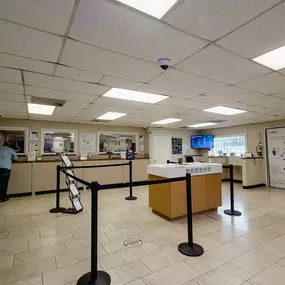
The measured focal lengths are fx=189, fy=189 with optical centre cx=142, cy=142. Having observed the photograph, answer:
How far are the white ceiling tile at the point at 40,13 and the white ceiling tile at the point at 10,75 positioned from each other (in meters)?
1.17

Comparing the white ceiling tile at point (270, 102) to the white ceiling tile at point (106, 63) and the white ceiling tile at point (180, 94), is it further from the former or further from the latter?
the white ceiling tile at point (106, 63)

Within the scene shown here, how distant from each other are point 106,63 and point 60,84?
1.10 metres

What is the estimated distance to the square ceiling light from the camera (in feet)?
4.38

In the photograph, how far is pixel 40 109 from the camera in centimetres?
473

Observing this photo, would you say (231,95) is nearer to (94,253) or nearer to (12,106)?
(94,253)

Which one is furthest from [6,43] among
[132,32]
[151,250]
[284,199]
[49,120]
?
[284,199]

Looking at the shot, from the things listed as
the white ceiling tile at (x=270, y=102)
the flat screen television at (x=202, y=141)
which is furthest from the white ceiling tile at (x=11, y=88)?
the flat screen television at (x=202, y=141)

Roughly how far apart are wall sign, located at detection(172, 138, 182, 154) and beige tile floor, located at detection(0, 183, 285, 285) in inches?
184

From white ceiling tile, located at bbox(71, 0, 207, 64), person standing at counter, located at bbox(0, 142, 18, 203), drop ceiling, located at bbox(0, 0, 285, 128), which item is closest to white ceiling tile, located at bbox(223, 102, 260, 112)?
drop ceiling, located at bbox(0, 0, 285, 128)

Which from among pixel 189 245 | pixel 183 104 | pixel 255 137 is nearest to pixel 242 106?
pixel 183 104

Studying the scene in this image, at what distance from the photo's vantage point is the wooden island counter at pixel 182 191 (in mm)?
3580

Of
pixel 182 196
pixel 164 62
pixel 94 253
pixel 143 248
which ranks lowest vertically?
pixel 143 248

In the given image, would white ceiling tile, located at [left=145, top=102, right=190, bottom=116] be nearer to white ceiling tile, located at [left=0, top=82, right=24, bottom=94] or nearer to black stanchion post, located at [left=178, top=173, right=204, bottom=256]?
black stanchion post, located at [left=178, top=173, right=204, bottom=256]

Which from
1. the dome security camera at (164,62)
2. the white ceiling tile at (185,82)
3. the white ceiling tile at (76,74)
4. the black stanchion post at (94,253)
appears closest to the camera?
the black stanchion post at (94,253)
